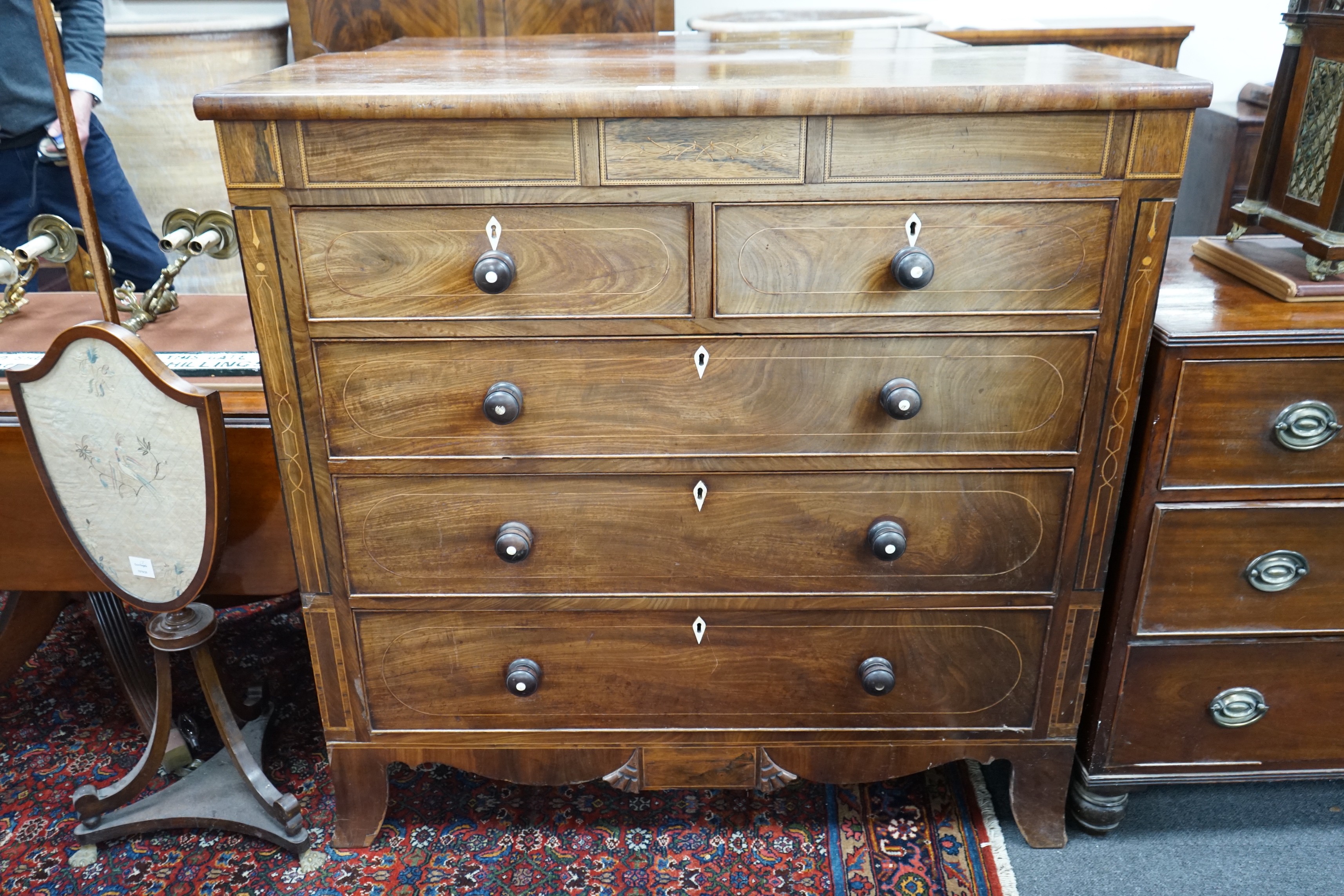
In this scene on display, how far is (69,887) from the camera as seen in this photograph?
1479 mm

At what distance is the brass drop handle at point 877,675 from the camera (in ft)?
4.43

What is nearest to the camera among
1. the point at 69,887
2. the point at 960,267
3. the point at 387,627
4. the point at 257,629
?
the point at 960,267

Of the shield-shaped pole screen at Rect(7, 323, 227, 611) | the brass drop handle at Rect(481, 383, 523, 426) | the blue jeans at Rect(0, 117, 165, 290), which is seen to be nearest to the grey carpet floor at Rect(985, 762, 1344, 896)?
the brass drop handle at Rect(481, 383, 523, 426)

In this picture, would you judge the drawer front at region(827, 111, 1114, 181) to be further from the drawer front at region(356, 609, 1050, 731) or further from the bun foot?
the bun foot

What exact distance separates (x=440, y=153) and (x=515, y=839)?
104 cm

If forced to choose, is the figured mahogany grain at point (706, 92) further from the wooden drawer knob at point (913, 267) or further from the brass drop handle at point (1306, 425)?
the brass drop handle at point (1306, 425)

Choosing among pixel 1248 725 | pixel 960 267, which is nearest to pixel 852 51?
pixel 960 267

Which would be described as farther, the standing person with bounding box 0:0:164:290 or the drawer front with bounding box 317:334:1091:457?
the standing person with bounding box 0:0:164:290

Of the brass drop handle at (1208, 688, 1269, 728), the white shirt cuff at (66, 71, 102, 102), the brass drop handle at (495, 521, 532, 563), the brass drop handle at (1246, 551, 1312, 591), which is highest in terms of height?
the white shirt cuff at (66, 71, 102, 102)

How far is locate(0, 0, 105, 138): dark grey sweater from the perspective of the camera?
1976mm

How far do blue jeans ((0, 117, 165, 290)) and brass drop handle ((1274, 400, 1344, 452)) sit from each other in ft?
6.85

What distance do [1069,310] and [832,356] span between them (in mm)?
276

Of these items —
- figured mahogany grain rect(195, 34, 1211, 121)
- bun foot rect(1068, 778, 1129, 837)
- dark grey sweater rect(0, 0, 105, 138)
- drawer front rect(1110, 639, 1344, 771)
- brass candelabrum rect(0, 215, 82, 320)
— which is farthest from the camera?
dark grey sweater rect(0, 0, 105, 138)

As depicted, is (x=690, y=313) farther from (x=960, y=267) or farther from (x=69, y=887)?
(x=69, y=887)
